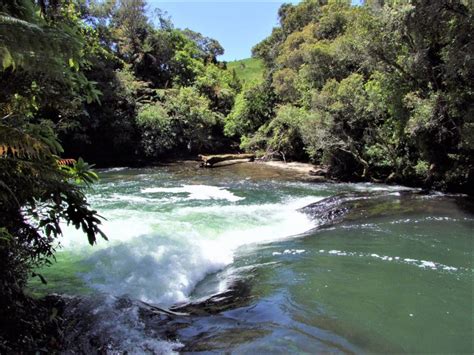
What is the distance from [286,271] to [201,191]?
9.04 metres

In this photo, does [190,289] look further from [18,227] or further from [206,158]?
[206,158]

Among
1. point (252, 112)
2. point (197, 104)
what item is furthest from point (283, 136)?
point (197, 104)

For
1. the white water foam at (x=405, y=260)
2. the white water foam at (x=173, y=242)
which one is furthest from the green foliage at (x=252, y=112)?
the white water foam at (x=405, y=260)

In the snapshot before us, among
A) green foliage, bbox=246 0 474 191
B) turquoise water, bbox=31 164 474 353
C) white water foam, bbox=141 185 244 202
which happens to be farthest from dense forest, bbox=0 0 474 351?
white water foam, bbox=141 185 244 202

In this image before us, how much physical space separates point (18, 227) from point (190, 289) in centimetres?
337

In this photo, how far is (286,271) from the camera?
7.18m

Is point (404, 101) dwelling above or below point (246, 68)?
below

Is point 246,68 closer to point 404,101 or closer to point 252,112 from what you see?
point 252,112

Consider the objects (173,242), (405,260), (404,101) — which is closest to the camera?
(405,260)

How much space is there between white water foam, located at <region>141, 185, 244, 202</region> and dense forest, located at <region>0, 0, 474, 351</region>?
17.1ft

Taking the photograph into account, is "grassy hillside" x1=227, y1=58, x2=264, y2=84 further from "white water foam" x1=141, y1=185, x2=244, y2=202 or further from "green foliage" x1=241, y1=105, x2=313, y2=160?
"white water foam" x1=141, y1=185, x2=244, y2=202

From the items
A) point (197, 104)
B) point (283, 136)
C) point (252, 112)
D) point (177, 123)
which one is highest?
point (197, 104)

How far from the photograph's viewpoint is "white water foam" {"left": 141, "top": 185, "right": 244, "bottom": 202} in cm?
1456

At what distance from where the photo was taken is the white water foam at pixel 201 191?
14.6 meters
